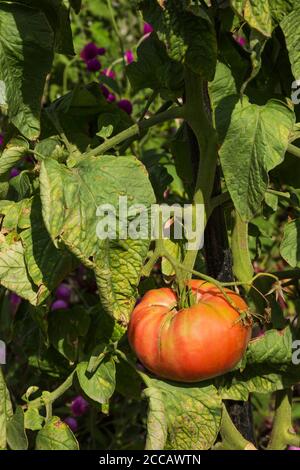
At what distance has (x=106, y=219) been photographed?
0.79 meters

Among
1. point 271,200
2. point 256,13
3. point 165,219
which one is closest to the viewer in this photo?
point 256,13

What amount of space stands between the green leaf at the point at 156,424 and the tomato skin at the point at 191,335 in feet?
0.10

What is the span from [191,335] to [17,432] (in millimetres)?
286

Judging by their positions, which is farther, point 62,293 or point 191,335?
point 62,293

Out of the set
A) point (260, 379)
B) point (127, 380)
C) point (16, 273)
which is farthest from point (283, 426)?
point (16, 273)

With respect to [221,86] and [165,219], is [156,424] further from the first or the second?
[221,86]

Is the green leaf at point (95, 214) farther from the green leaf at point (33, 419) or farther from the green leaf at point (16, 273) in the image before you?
the green leaf at point (33, 419)

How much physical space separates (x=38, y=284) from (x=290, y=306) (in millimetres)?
1280

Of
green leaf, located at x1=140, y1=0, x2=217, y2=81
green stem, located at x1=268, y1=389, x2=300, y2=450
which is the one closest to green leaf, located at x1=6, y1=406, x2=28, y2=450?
green stem, located at x1=268, y1=389, x2=300, y2=450

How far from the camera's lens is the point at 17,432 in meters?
0.94

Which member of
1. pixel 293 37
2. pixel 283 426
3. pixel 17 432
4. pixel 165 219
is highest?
pixel 293 37

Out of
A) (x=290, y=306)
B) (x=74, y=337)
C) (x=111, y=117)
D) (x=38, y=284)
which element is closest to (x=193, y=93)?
(x=111, y=117)

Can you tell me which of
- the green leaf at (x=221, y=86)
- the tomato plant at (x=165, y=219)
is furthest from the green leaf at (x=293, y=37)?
the green leaf at (x=221, y=86)

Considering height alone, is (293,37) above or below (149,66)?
above
